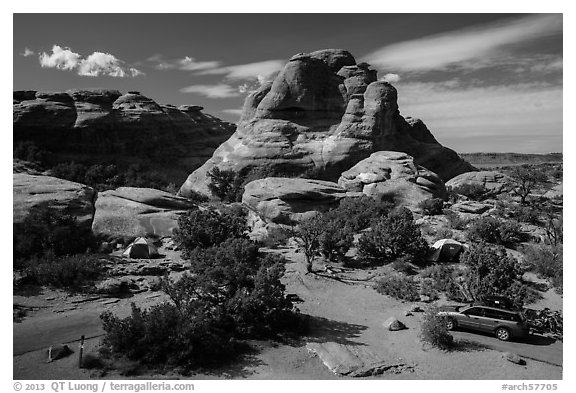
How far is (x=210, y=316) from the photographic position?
12750mm

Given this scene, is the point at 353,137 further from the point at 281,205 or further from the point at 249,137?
the point at 281,205

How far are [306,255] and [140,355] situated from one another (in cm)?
1066

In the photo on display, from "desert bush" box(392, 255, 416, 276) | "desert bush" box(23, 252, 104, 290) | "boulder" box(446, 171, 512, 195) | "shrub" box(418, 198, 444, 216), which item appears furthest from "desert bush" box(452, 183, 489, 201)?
"desert bush" box(23, 252, 104, 290)

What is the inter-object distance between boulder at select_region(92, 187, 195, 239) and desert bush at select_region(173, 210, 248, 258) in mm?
2064

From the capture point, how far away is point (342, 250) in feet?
69.3

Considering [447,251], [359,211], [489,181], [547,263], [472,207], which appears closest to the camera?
[547,263]

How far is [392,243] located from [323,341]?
9.59 m

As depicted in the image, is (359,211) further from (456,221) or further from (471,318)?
(471,318)

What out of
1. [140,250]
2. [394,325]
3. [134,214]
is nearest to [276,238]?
[140,250]

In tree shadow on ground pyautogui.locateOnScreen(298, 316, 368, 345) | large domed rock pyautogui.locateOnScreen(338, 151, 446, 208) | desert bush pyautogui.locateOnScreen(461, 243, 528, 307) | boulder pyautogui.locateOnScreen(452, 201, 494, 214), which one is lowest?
tree shadow on ground pyautogui.locateOnScreen(298, 316, 368, 345)

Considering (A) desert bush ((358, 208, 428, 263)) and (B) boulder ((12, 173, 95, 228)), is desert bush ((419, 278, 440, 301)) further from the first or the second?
(B) boulder ((12, 173, 95, 228))

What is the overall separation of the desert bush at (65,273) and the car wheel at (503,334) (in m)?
16.0

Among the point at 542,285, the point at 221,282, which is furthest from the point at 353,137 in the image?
the point at 221,282

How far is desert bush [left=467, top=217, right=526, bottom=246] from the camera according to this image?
76.1ft
